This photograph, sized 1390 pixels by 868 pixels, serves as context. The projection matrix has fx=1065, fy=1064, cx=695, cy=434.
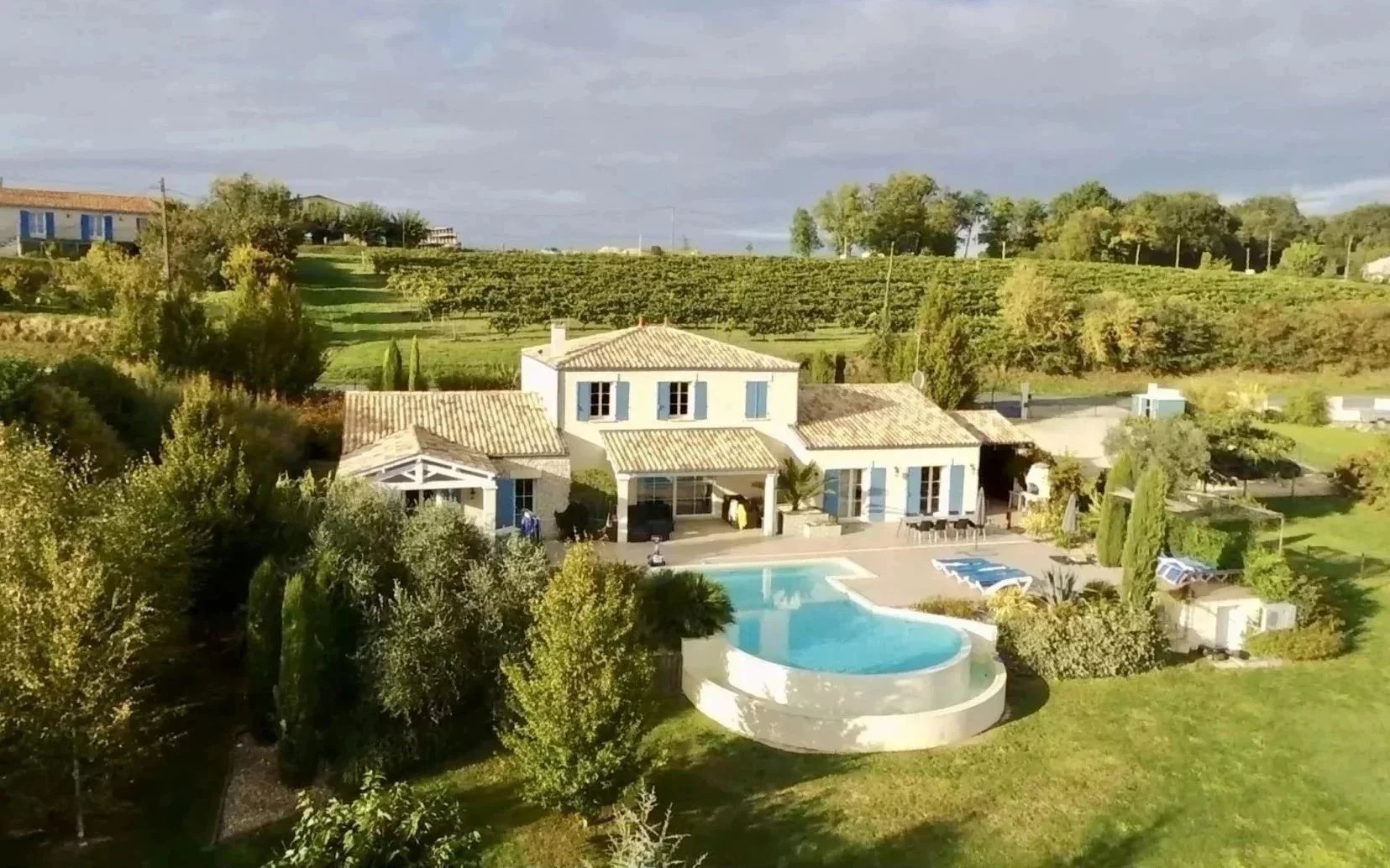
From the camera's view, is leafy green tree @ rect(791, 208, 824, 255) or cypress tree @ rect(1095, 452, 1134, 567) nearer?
cypress tree @ rect(1095, 452, 1134, 567)

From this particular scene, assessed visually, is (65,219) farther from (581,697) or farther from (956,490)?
(581,697)

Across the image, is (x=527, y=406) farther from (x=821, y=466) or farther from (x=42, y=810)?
(x=42, y=810)

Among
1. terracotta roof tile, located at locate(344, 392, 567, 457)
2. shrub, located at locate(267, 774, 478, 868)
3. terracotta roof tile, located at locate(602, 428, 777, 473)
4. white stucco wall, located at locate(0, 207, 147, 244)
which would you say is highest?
white stucco wall, located at locate(0, 207, 147, 244)

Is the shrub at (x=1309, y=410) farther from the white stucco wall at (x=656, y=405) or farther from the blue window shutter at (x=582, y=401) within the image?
the blue window shutter at (x=582, y=401)

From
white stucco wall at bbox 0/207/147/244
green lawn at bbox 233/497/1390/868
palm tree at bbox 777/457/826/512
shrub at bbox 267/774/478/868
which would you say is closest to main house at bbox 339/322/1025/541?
palm tree at bbox 777/457/826/512

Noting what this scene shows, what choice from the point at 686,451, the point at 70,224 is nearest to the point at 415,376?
the point at 686,451

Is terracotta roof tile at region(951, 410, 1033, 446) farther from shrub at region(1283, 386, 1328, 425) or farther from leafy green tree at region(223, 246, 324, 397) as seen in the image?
shrub at region(1283, 386, 1328, 425)
